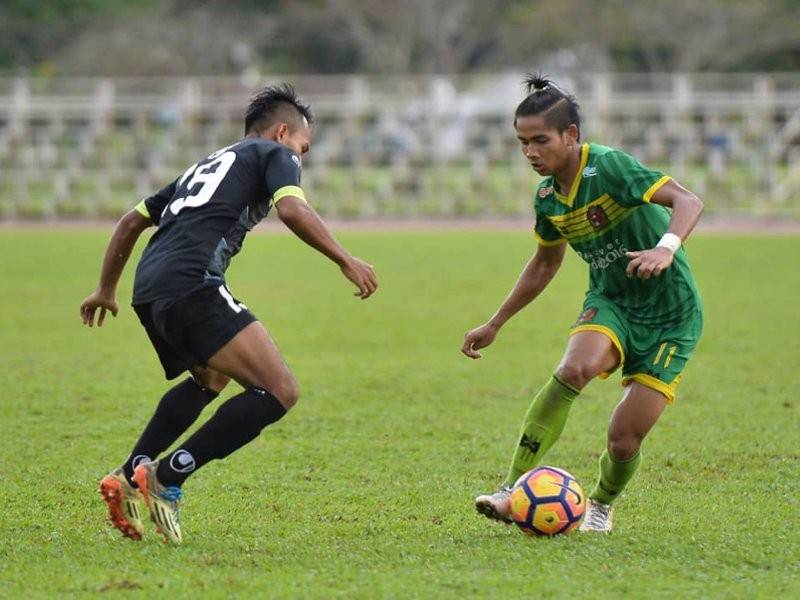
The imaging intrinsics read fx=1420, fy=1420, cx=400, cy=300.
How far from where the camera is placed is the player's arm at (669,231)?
5309 mm

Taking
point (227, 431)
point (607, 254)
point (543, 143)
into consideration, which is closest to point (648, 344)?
point (607, 254)

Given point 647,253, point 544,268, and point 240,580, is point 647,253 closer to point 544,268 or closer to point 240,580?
point 544,268

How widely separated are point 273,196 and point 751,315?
34.7 feet

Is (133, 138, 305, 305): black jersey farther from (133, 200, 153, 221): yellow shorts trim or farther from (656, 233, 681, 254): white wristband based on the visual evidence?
(656, 233, 681, 254): white wristband

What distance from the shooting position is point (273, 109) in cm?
591

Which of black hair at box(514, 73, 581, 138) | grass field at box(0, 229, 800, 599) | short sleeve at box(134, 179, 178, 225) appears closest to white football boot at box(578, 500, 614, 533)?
grass field at box(0, 229, 800, 599)

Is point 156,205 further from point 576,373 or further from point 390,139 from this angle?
point 390,139

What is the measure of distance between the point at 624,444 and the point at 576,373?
381mm

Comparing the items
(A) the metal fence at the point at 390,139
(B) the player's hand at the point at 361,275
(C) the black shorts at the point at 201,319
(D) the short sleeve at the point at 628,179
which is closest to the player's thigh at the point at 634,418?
(D) the short sleeve at the point at 628,179

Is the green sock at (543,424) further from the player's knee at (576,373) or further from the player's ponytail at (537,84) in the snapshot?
the player's ponytail at (537,84)

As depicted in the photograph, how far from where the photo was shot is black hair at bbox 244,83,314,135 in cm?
590

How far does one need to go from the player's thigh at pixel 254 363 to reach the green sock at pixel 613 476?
56.7 inches

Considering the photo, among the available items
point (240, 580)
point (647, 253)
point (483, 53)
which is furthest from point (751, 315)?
point (483, 53)

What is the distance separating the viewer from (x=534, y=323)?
14.8 meters
